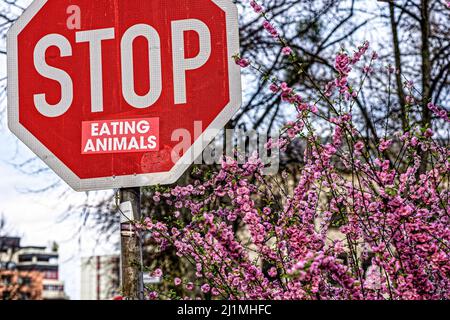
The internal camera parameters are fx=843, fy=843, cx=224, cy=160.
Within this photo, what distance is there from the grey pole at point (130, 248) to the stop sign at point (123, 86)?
66mm

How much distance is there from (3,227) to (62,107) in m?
38.4

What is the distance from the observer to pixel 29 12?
2920mm

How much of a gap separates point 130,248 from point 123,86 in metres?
0.52

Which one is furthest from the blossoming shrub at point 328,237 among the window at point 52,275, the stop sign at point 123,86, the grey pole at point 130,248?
the window at point 52,275

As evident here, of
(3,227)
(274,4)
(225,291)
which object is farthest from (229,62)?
(3,227)

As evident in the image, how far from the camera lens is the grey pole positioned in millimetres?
2688

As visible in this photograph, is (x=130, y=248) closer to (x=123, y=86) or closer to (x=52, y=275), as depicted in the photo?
(x=123, y=86)

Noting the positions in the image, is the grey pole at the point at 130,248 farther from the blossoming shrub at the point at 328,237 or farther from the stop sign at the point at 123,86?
the blossoming shrub at the point at 328,237

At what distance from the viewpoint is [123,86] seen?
272 centimetres

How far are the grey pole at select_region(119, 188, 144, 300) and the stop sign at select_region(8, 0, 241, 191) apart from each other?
7 cm

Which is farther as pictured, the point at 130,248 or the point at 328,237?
the point at 328,237

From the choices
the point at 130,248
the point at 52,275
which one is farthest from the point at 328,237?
the point at 52,275

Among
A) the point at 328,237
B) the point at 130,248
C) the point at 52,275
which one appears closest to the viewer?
the point at 130,248

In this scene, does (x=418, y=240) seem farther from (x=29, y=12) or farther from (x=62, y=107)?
(x=29, y=12)
